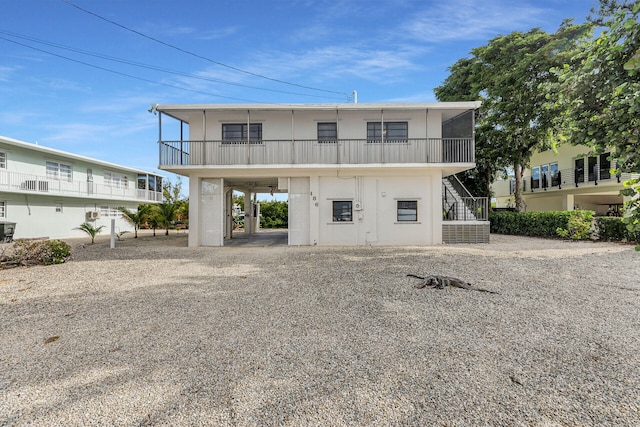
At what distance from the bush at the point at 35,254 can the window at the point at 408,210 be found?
40.2 feet

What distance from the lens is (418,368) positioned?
3.03 m

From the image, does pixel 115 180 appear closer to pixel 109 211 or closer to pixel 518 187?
pixel 109 211

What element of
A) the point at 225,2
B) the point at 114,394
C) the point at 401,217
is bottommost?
the point at 114,394

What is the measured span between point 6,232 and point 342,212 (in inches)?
724

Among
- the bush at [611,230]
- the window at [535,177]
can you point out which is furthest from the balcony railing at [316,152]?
the window at [535,177]

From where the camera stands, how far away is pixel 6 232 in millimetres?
16844

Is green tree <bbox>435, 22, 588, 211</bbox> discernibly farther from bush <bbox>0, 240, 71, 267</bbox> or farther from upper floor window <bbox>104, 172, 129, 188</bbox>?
upper floor window <bbox>104, 172, 129, 188</bbox>

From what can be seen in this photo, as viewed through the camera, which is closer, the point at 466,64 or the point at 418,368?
the point at 418,368

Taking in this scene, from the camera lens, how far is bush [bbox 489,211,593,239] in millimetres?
14703

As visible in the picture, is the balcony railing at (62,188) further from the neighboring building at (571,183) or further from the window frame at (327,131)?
the neighboring building at (571,183)

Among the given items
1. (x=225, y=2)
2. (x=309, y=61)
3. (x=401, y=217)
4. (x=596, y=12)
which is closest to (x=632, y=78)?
(x=401, y=217)

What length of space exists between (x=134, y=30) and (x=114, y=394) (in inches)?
724

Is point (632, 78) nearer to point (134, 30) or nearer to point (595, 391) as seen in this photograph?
point (595, 391)

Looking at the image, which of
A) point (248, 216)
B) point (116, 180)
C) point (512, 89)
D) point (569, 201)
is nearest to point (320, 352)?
point (512, 89)
